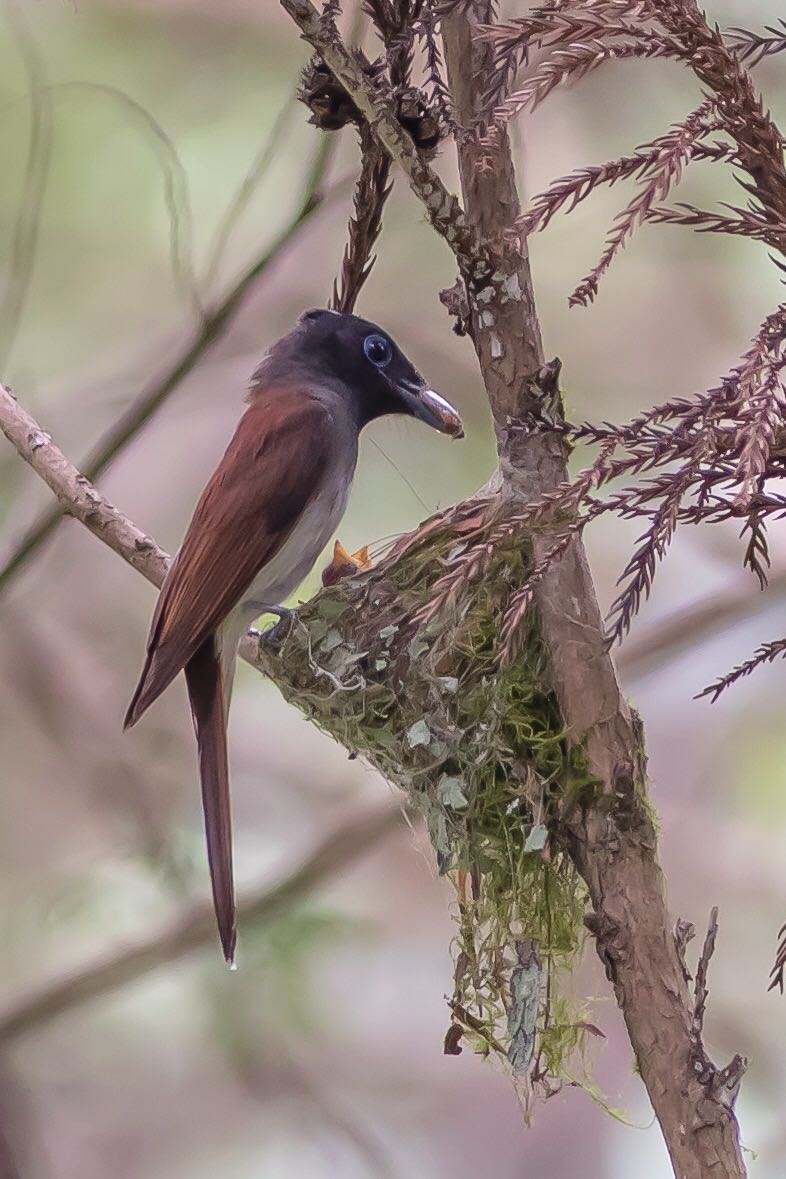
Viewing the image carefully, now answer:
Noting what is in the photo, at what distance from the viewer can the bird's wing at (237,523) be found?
2.13 m

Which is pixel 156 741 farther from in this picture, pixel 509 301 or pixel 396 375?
pixel 509 301

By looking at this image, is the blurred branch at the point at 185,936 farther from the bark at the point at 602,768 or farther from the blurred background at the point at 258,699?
the bark at the point at 602,768

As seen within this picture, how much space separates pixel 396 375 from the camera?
8.32 feet

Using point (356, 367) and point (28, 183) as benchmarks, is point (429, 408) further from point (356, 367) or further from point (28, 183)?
point (28, 183)

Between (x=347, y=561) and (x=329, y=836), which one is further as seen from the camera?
(x=329, y=836)

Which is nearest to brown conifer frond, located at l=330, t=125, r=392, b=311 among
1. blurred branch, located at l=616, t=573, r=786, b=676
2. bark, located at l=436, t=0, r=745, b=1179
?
bark, located at l=436, t=0, r=745, b=1179

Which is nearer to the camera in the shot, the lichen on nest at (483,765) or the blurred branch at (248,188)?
the lichen on nest at (483,765)

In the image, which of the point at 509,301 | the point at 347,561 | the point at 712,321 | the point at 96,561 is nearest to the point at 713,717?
the point at 712,321

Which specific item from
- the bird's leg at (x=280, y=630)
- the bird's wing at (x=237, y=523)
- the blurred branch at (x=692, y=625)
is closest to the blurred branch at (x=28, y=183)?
the bird's wing at (x=237, y=523)

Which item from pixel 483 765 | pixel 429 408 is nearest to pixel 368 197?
pixel 429 408

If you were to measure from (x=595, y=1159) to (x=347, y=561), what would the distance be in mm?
1798

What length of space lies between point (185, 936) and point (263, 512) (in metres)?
1.24

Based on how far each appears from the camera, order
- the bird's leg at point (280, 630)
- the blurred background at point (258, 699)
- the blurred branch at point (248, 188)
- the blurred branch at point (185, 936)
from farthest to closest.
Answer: the blurred background at point (258, 699) < the blurred branch at point (185, 936) < the blurred branch at point (248, 188) < the bird's leg at point (280, 630)

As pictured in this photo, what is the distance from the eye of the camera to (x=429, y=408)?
2.44 m
